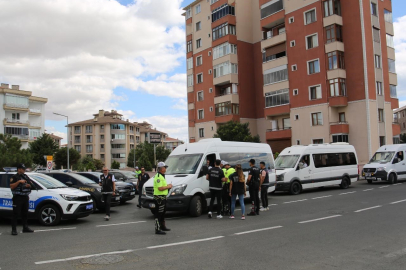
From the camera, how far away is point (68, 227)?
10.5 metres

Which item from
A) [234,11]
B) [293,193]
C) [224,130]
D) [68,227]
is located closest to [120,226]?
[68,227]

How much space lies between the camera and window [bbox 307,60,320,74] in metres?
37.3

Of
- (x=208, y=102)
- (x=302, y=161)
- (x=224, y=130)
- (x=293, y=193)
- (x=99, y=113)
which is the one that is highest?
(x=99, y=113)

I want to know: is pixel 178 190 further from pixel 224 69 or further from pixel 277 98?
pixel 224 69

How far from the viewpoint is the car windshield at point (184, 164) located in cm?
1252

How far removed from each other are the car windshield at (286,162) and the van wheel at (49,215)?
12024 mm

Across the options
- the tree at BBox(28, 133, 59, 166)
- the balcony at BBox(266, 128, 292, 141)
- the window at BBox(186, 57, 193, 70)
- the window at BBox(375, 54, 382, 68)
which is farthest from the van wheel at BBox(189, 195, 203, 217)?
the tree at BBox(28, 133, 59, 166)

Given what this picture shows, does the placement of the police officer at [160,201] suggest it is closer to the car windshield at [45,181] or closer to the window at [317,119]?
the car windshield at [45,181]

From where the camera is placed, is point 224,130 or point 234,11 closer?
point 224,130

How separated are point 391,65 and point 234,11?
20.2 m

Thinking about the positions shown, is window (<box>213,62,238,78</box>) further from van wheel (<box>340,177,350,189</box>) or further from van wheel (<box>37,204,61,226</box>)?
van wheel (<box>37,204,61,226</box>)

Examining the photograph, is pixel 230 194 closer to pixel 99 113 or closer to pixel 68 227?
pixel 68 227

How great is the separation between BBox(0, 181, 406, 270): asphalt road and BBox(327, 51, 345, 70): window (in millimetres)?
25934

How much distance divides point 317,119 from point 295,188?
20.4 metres
